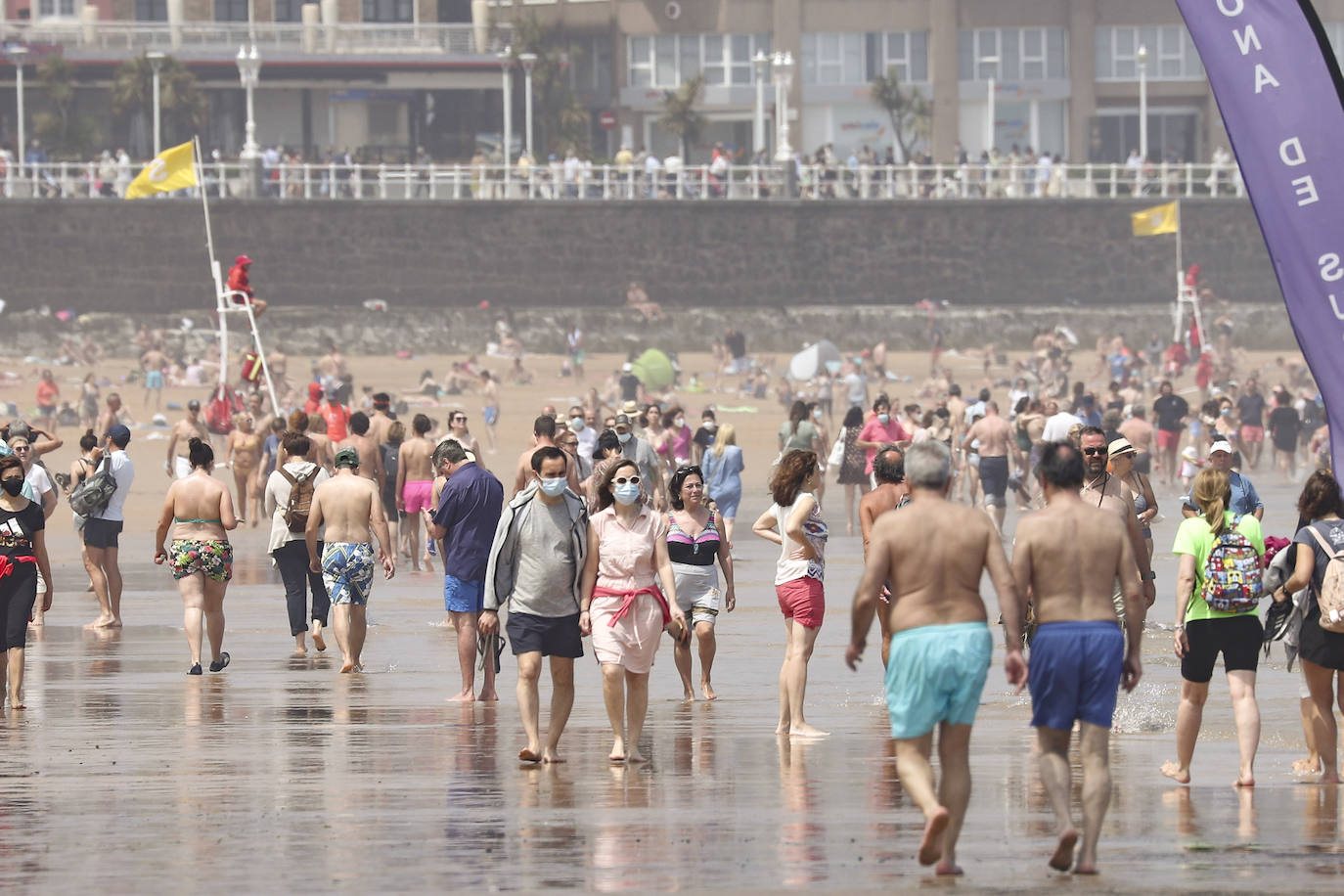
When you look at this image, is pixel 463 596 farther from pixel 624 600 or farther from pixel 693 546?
pixel 624 600

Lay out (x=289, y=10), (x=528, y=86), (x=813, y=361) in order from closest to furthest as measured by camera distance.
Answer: (x=813, y=361) < (x=528, y=86) < (x=289, y=10)

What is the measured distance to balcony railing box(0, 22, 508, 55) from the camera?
2015 inches

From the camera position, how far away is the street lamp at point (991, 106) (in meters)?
54.0

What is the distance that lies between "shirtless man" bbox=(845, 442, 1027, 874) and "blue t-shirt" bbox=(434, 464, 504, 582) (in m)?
4.34

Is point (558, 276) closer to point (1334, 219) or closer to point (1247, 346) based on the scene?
point (1247, 346)

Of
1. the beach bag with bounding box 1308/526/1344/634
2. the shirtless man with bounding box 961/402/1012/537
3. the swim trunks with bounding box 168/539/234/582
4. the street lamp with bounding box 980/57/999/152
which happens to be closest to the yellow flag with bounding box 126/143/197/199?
the shirtless man with bounding box 961/402/1012/537

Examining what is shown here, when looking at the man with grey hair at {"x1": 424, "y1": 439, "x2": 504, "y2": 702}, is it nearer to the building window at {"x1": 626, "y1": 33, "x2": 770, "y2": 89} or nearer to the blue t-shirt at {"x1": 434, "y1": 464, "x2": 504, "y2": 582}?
the blue t-shirt at {"x1": 434, "y1": 464, "x2": 504, "y2": 582}

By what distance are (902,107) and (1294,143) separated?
47001 mm

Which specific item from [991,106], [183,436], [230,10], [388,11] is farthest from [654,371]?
[230,10]

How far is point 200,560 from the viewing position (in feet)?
37.7

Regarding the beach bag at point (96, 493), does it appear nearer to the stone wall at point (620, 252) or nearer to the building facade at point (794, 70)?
the stone wall at point (620, 252)

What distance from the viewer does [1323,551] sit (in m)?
8.05

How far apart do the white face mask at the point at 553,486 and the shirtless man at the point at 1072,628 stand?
239 cm

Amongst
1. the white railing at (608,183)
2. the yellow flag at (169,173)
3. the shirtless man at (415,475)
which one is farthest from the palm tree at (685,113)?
the shirtless man at (415,475)
